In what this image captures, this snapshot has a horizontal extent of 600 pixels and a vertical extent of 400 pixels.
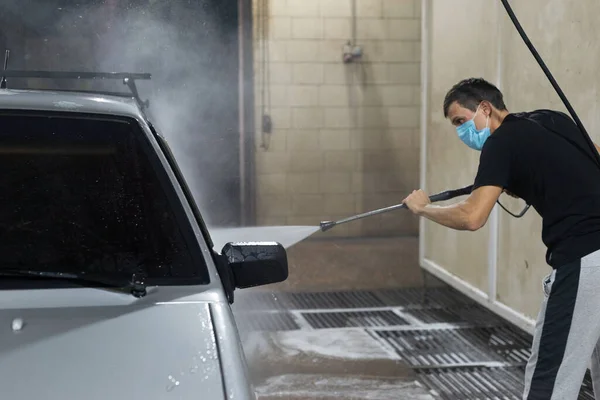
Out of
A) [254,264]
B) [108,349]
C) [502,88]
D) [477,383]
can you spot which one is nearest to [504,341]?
[477,383]

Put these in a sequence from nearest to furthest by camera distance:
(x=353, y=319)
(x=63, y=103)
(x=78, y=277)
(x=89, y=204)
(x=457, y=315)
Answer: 1. (x=78, y=277)
2. (x=89, y=204)
3. (x=63, y=103)
4. (x=353, y=319)
5. (x=457, y=315)

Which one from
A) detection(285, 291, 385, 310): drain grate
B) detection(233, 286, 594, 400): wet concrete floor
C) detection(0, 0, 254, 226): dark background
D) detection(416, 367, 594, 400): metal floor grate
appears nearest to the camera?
detection(416, 367, 594, 400): metal floor grate

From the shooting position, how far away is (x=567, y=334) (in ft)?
10.4

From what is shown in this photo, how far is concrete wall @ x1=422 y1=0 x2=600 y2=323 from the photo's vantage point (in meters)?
5.11

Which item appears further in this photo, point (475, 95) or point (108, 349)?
point (475, 95)

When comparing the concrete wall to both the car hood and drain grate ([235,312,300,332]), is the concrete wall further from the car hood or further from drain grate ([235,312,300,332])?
the car hood

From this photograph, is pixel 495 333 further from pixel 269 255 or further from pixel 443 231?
pixel 269 255

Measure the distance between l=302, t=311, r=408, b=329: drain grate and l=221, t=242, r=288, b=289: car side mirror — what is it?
158 inches

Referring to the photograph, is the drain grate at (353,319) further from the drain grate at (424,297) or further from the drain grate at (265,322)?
the drain grate at (424,297)

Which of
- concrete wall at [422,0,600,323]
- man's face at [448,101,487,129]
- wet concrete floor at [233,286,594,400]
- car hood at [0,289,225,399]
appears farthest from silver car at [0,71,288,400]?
concrete wall at [422,0,600,323]

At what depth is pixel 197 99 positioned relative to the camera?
11.0 metres

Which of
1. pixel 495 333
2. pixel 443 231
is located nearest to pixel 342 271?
pixel 443 231

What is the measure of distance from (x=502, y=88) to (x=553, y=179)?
300cm

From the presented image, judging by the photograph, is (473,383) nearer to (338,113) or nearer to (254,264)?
(254,264)
